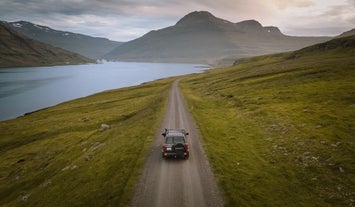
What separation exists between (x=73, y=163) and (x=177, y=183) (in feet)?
56.8

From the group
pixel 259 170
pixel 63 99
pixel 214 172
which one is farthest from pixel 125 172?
pixel 63 99

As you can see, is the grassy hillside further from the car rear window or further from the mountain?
the mountain

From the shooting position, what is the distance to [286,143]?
101 feet

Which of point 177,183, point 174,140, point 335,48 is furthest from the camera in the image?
point 335,48

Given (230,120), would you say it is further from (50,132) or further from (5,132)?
(5,132)

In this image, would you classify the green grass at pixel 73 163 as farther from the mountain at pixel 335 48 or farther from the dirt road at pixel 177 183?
the mountain at pixel 335 48

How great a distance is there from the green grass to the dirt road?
3.86 ft

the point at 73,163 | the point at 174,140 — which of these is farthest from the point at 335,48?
the point at 73,163

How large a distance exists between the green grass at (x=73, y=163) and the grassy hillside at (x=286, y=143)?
9.36 meters

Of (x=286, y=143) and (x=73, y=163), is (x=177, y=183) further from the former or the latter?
(x=73, y=163)

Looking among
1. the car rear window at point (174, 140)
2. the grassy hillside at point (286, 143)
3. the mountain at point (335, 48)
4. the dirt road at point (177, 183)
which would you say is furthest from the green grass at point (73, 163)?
the mountain at point (335, 48)

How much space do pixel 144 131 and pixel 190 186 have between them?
67.3 ft

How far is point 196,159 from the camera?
27.7 metres

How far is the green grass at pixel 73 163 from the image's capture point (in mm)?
22938
